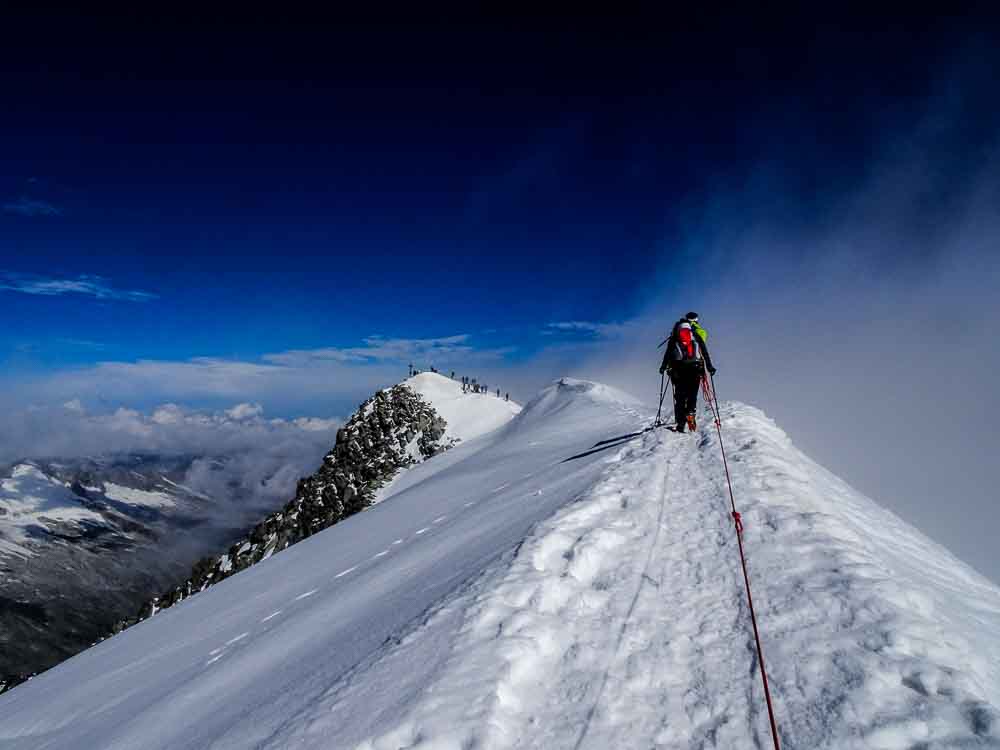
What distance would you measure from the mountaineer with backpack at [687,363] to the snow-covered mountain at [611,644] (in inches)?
107

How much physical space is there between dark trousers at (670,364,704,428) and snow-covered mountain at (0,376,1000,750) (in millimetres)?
2677

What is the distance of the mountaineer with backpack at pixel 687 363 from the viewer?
1238 centimetres

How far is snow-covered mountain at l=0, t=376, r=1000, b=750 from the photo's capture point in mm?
3301

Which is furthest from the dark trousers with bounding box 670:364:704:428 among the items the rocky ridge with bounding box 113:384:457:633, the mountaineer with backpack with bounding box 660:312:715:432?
the rocky ridge with bounding box 113:384:457:633

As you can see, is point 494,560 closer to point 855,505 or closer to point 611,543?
point 611,543

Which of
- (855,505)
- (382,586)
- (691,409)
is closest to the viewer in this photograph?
(382,586)

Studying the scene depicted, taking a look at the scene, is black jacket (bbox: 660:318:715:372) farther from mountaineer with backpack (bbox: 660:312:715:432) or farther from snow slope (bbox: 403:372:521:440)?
snow slope (bbox: 403:372:521:440)

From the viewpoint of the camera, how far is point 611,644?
429cm

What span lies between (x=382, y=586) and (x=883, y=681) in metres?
6.87

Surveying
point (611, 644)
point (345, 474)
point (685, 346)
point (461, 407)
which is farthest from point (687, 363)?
point (461, 407)

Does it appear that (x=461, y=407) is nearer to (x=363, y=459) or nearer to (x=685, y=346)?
(x=363, y=459)

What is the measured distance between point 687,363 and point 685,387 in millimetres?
676

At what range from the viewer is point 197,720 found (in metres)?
5.63

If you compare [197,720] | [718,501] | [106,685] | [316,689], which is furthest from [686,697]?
[106,685]
